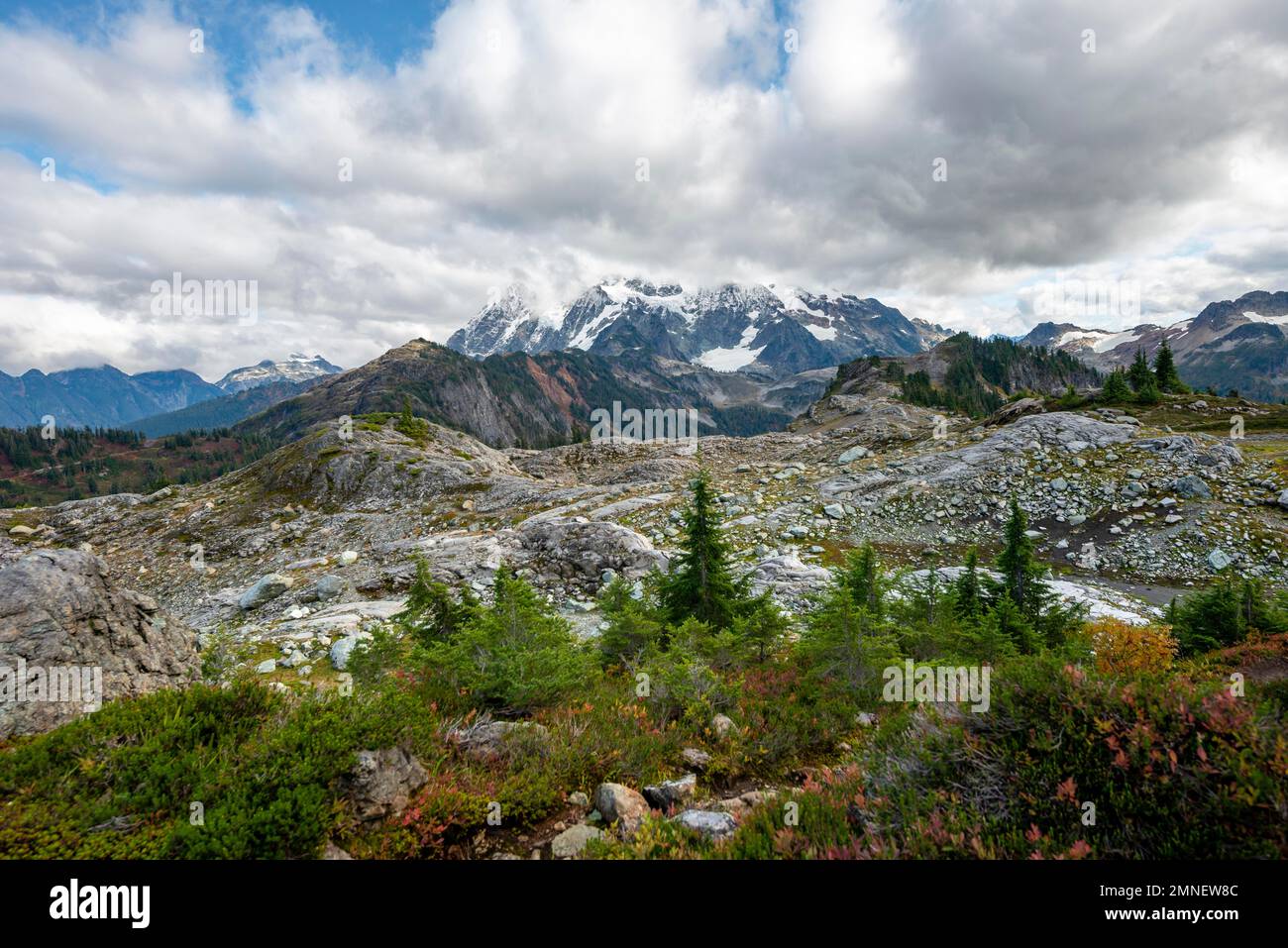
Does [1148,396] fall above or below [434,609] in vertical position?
above

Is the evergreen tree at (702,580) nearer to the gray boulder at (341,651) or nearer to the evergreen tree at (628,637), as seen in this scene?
the evergreen tree at (628,637)

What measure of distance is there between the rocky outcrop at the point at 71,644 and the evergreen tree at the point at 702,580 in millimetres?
11495

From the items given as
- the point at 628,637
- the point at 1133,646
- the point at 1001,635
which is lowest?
the point at 1133,646

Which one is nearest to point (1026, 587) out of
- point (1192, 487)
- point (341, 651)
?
point (341, 651)

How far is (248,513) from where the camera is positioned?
38.6 meters

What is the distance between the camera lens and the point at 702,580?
46.0 ft

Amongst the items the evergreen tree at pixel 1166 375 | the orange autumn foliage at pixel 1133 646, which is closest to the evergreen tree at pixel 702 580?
the orange autumn foliage at pixel 1133 646

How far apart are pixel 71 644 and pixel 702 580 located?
13.2 meters

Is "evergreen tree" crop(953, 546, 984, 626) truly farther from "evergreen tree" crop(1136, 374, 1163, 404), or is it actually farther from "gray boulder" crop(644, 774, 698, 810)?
"evergreen tree" crop(1136, 374, 1163, 404)

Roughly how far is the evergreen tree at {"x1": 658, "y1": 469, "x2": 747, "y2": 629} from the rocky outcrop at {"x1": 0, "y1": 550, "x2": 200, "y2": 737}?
1150cm

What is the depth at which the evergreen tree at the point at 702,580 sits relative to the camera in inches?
543

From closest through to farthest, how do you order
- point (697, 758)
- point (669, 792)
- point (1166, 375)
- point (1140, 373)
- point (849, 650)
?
point (669, 792) < point (697, 758) < point (849, 650) < point (1140, 373) < point (1166, 375)

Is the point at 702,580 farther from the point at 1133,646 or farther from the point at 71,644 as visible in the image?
the point at 71,644
